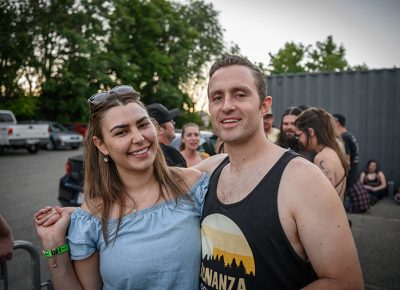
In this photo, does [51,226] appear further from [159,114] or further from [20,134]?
[20,134]

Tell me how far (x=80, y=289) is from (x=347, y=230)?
1464 millimetres

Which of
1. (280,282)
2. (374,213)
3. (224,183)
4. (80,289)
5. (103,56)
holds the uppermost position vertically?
(103,56)

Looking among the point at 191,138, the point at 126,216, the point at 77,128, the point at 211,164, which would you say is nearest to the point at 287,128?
the point at 191,138

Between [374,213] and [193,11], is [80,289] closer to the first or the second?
[374,213]

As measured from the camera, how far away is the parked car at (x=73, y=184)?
5.23 m

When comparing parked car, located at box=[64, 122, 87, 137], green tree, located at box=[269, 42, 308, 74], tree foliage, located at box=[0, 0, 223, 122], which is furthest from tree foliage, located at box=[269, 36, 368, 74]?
parked car, located at box=[64, 122, 87, 137]

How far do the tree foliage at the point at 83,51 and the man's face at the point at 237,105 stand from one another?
71.4 ft

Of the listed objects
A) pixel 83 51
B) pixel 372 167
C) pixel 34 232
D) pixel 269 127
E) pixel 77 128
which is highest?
pixel 83 51

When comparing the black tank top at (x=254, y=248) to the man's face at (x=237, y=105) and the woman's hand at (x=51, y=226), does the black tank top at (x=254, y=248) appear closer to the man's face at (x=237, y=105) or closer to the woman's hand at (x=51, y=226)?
the man's face at (x=237, y=105)

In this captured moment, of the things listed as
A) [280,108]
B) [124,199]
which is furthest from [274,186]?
[280,108]

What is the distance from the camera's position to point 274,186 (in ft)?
4.95

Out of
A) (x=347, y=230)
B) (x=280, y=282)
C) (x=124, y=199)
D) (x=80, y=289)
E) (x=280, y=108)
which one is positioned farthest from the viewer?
(x=280, y=108)

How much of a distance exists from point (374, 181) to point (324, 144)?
536 centimetres

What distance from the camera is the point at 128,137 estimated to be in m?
1.94
